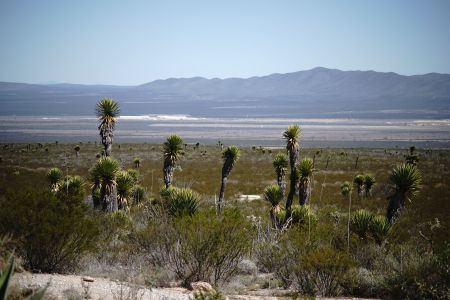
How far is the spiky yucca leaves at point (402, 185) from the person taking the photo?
17.2 metres

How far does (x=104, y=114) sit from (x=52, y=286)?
55.8ft

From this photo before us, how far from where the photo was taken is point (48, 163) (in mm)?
63250

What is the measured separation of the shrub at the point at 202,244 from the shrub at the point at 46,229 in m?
1.85

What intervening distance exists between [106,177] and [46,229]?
33.7 ft

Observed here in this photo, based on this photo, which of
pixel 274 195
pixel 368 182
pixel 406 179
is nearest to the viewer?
pixel 406 179

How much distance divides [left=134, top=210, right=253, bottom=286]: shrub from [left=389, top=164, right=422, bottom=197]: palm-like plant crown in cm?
867

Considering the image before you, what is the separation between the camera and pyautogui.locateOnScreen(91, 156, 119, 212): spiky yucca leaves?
19.8m

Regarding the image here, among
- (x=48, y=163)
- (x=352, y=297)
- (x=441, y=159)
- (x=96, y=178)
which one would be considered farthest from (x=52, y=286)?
(x=441, y=159)

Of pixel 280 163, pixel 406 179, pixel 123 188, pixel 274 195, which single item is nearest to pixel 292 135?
pixel 274 195

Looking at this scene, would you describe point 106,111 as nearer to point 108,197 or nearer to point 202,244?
point 108,197

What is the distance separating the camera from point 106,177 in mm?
19984

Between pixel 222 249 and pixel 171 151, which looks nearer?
pixel 222 249

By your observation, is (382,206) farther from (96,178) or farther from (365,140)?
(365,140)

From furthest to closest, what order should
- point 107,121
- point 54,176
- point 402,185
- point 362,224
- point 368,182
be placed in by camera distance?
point 368,182
point 54,176
point 107,121
point 402,185
point 362,224
